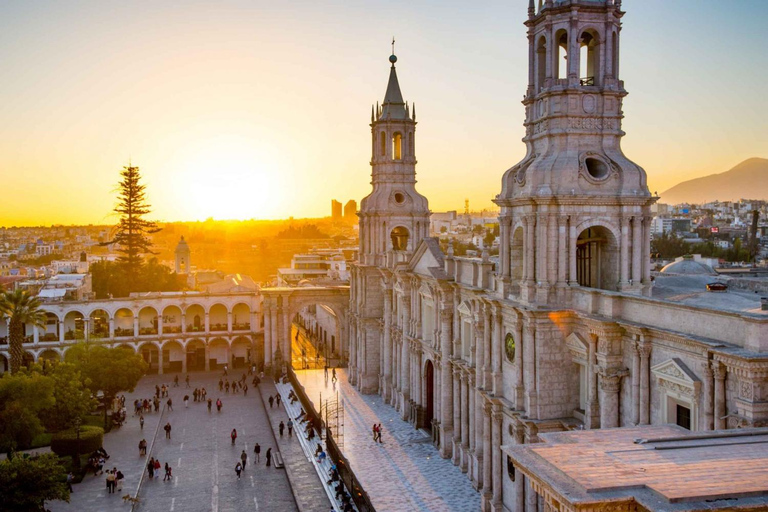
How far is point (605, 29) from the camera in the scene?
2117 cm

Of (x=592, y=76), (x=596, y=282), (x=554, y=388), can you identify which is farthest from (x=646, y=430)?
(x=592, y=76)

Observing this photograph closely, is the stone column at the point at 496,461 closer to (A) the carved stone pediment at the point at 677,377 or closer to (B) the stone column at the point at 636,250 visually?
(B) the stone column at the point at 636,250

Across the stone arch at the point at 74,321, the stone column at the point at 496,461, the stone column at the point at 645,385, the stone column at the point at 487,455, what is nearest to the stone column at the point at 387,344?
the stone column at the point at 487,455

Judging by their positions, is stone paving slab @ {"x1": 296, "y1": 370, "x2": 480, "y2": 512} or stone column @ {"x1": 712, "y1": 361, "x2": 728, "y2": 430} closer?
stone column @ {"x1": 712, "y1": 361, "x2": 728, "y2": 430}

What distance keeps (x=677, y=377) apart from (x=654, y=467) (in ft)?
23.5

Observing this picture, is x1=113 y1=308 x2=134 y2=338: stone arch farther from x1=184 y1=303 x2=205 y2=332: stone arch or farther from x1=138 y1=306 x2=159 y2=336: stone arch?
x1=184 y1=303 x2=205 y2=332: stone arch

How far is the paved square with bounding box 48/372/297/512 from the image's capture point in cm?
2564

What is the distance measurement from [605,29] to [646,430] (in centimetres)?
1363

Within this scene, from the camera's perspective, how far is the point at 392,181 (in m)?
39.9

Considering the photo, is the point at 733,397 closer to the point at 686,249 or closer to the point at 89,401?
the point at 89,401

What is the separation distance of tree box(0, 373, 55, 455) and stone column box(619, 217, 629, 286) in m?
22.7

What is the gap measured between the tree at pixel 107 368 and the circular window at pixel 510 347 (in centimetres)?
2138

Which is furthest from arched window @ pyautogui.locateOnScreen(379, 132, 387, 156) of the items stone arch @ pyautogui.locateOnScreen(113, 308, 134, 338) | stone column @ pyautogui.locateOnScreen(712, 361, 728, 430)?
stone column @ pyautogui.locateOnScreen(712, 361, 728, 430)

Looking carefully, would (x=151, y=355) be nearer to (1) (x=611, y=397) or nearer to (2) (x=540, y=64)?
(2) (x=540, y=64)
